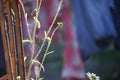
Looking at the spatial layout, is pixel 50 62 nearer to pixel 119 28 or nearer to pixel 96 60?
pixel 96 60

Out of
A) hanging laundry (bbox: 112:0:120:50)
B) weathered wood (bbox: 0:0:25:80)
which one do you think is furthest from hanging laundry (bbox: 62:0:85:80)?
weathered wood (bbox: 0:0:25:80)

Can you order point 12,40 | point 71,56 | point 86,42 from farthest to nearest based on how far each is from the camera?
point 86,42 < point 71,56 < point 12,40

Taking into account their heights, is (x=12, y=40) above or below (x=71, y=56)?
above

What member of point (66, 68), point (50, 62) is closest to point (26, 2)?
point (50, 62)

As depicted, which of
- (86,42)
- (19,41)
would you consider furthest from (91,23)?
(19,41)

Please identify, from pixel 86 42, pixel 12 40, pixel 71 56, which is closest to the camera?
pixel 12 40

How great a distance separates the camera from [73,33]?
6.48ft

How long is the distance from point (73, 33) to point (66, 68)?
0.21 meters

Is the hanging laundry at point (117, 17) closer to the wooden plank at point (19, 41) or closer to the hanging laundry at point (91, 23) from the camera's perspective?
the hanging laundry at point (91, 23)

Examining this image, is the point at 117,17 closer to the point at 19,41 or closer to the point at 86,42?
the point at 86,42

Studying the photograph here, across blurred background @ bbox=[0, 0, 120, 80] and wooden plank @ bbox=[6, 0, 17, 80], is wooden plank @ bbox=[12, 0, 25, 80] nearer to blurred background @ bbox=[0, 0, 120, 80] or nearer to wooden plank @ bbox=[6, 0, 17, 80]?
wooden plank @ bbox=[6, 0, 17, 80]

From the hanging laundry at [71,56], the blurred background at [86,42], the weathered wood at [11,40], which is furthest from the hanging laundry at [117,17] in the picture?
the weathered wood at [11,40]

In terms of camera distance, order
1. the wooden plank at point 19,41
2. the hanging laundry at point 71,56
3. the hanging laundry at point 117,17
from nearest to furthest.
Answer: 1. the wooden plank at point 19,41
2. the hanging laundry at point 71,56
3. the hanging laundry at point 117,17

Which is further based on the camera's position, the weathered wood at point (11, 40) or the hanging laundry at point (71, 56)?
the hanging laundry at point (71, 56)
